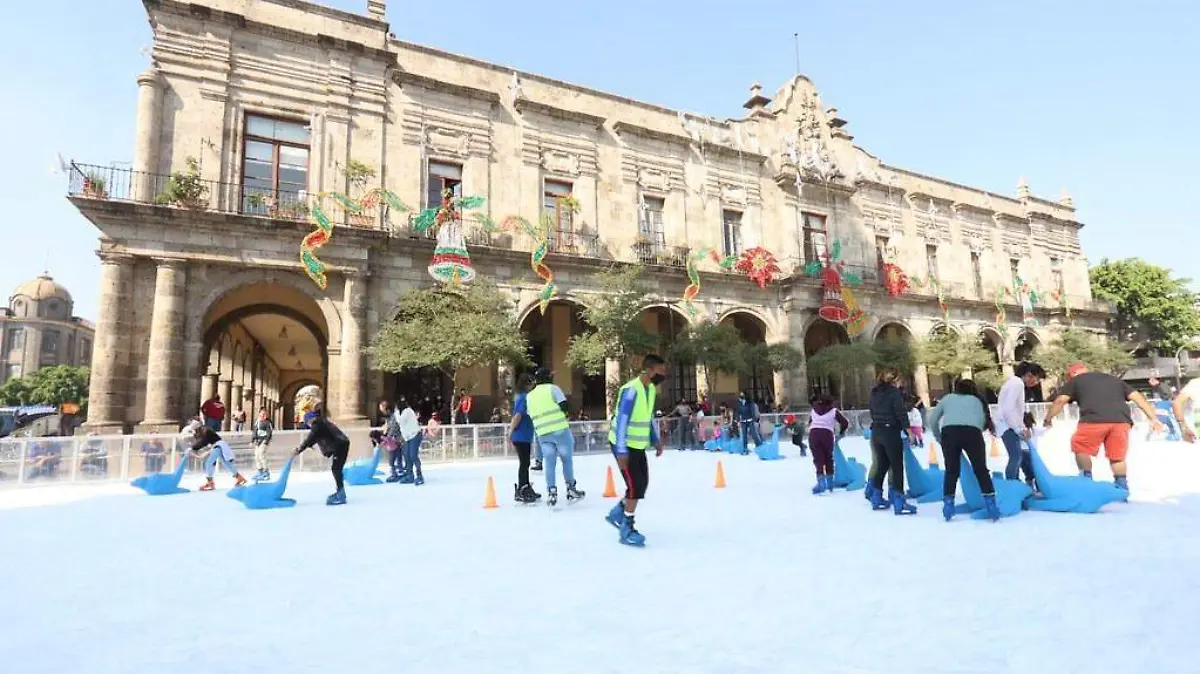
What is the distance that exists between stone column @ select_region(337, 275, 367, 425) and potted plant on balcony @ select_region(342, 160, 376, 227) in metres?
1.71

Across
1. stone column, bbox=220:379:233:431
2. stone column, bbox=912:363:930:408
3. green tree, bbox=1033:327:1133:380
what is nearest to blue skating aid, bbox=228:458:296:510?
stone column, bbox=220:379:233:431

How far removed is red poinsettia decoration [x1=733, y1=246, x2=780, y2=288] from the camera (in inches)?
828

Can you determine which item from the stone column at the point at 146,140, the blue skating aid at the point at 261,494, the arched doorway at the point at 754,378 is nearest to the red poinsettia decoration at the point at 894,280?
the arched doorway at the point at 754,378

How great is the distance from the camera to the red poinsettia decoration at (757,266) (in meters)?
21.0

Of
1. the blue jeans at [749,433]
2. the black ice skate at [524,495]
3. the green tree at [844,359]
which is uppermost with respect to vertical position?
the green tree at [844,359]

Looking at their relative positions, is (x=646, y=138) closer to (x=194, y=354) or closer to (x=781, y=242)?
(x=781, y=242)

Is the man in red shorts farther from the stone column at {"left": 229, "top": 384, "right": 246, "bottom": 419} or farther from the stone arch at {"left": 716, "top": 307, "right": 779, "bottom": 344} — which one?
the stone column at {"left": 229, "top": 384, "right": 246, "bottom": 419}

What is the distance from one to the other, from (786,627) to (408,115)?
17.7 meters

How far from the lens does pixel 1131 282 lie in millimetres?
34312

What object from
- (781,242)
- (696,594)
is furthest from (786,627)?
(781,242)

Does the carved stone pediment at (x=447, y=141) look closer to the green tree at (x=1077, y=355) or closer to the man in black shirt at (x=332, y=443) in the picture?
the man in black shirt at (x=332, y=443)

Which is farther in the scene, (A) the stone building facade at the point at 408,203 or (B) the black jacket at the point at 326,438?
(A) the stone building facade at the point at 408,203

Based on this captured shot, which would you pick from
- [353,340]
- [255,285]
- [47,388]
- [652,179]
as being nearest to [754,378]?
[652,179]

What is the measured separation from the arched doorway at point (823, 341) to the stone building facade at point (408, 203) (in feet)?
0.33
